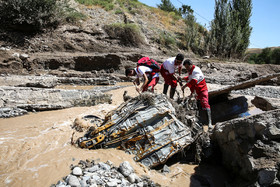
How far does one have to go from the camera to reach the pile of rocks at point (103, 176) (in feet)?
7.38

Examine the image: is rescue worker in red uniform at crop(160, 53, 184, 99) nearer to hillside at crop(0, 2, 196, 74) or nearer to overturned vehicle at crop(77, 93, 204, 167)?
overturned vehicle at crop(77, 93, 204, 167)

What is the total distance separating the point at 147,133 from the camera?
2990 mm

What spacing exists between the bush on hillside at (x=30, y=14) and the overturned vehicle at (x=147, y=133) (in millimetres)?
13003

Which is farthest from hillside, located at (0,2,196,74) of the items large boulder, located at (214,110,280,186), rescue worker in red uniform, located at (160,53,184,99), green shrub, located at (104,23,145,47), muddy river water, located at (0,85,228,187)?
large boulder, located at (214,110,280,186)

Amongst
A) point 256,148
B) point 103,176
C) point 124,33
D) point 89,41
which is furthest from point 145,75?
point 124,33

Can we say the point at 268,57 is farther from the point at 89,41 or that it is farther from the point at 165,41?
the point at 89,41

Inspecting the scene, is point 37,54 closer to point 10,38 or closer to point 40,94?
point 10,38

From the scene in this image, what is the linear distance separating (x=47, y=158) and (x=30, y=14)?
44.3 feet

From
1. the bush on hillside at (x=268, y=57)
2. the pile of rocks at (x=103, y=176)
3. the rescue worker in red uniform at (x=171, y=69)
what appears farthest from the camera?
the bush on hillside at (x=268, y=57)

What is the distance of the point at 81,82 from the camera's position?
33.1 feet

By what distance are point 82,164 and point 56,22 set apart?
556 inches

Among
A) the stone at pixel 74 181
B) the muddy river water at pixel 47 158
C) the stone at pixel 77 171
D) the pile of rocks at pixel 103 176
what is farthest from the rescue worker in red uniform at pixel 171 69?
the stone at pixel 74 181

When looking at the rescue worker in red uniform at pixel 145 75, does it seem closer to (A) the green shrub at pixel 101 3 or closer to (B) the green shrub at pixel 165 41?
(B) the green shrub at pixel 165 41

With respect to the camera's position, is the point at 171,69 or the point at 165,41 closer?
the point at 171,69
